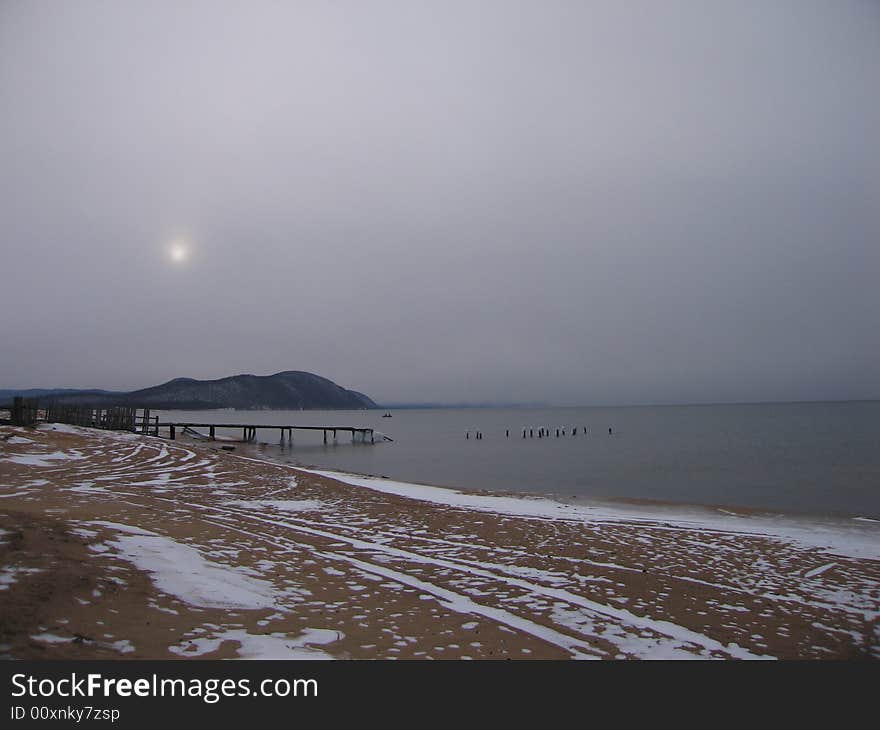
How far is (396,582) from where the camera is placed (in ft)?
30.4

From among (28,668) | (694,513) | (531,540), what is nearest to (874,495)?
(694,513)

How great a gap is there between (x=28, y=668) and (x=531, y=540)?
11.4 m

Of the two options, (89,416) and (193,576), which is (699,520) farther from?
(89,416)

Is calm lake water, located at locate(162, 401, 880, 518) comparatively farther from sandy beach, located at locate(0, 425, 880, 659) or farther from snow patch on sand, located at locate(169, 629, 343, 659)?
snow patch on sand, located at locate(169, 629, 343, 659)

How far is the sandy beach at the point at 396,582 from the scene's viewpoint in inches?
242

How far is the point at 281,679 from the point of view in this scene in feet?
16.8

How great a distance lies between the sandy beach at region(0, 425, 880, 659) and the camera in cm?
615

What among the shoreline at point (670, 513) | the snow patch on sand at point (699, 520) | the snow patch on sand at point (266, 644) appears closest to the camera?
the snow patch on sand at point (266, 644)

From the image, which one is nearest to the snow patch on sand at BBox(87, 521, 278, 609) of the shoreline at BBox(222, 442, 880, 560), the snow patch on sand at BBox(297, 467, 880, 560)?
the snow patch on sand at BBox(297, 467, 880, 560)

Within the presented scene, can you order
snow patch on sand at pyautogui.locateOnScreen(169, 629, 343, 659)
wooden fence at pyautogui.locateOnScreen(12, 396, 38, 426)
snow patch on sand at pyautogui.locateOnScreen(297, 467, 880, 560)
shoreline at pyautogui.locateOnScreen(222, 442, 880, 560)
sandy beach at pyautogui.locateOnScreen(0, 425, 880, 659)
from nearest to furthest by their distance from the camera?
snow patch on sand at pyautogui.locateOnScreen(169, 629, 343, 659) → sandy beach at pyautogui.locateOnScreen(0, 425, 880, 659) → snow patch on sand at pyautogui.locateOnScreen(297, 467, 880, 560) → shoreline at pyautogui.locateOnScreen(222, 442, 880, 560) → wooden fence at pyautogui.locateOnScreen(12, 396, 38, 426)

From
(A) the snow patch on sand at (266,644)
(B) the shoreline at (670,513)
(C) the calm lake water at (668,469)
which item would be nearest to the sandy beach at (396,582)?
(A) the snow patch on sand at (266,644)

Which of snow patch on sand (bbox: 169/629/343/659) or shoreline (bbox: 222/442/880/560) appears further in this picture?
shoreline (bbox: 222/442/880/560)

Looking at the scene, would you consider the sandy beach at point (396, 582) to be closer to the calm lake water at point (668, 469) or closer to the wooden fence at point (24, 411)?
the calm lake water at point (668, 469)

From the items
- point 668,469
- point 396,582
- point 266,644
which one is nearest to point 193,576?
point 266,644
